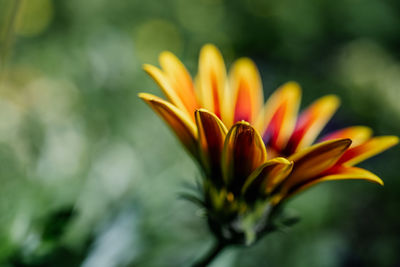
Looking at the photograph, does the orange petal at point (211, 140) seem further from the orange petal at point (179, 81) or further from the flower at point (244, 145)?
the orange petal at point (179, 81)

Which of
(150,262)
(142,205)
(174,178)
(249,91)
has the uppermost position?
(249,91)

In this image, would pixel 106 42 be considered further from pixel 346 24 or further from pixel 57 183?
pixel 346 24

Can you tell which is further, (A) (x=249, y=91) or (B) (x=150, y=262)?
(B) (x=150, y=262)

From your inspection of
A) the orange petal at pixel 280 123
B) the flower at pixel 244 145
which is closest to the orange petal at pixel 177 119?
the flower at pixel 244 145

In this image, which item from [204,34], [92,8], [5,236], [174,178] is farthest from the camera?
[204,34]

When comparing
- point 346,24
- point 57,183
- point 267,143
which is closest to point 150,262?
point 57,183

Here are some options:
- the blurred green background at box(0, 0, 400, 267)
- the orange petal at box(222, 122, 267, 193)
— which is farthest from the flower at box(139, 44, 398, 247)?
the blurred green background at box(0, 0, 400, 267)
